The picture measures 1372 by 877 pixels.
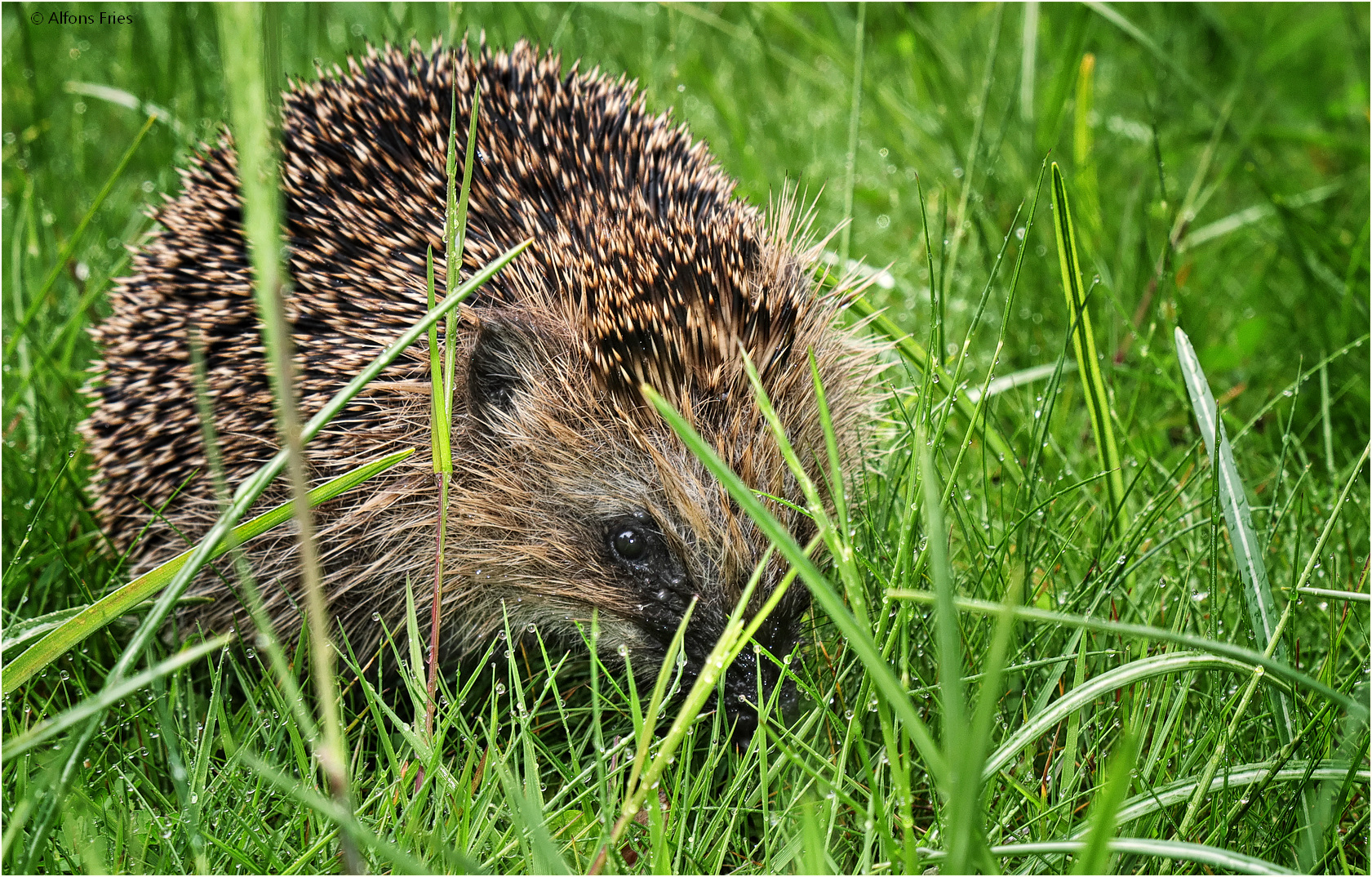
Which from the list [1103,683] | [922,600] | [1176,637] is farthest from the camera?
[1103,683]

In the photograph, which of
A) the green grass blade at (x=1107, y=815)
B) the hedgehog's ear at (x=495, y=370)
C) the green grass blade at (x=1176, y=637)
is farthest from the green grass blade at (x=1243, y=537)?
the hedgehog's ear at (x=495, y=370)

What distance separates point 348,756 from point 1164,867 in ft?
6.45

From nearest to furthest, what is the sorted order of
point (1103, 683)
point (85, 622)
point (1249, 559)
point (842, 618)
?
point (842, 618) → point (1103, 683) → point (85, 622) → point (1249, 559)

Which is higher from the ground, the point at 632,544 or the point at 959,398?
the point at 959,398

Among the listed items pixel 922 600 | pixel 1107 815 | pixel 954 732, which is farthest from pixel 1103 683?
pixel 954 732

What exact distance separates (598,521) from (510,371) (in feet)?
1.81

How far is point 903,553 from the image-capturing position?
7.30 feet

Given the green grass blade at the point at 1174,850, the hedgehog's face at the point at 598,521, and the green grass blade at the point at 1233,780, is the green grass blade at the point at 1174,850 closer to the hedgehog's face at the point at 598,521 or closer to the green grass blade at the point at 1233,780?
the green grass blade at the point at 1233,780

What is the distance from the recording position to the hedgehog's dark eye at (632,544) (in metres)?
3.08

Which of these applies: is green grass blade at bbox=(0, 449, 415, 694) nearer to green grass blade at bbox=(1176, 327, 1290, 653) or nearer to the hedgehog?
the hedgehog

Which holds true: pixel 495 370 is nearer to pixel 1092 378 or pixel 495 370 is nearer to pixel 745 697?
pixel 745 697

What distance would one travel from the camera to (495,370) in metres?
3.33

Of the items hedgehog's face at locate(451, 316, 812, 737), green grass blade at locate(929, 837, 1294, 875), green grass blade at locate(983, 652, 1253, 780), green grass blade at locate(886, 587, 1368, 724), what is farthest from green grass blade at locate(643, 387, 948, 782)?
hedgehog's face at locate(451, 316, 812, 737)

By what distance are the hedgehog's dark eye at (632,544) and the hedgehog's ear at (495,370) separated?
0.55 m
